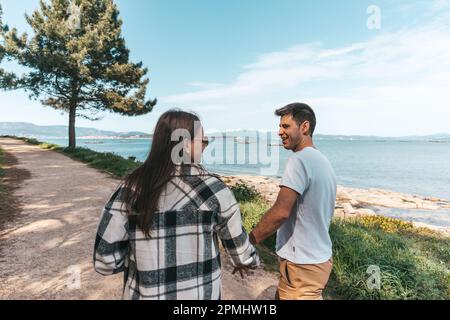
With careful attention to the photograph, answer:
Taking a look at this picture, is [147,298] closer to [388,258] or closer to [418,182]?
[388,258]

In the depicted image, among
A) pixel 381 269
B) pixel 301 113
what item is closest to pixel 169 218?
pixel 301 113

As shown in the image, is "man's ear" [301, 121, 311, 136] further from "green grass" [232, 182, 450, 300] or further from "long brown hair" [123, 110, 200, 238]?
"green grass" [232, 182, 450, 300]

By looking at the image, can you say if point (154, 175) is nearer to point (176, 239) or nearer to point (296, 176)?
point (176, 239)

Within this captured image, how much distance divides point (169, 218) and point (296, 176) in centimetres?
97

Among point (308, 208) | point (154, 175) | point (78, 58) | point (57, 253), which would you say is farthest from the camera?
point (78, 58)

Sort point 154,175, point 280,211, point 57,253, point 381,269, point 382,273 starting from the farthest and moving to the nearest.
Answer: point 57,253 < point 381,269 < point 382,273 < point 280,211 < point 154,175

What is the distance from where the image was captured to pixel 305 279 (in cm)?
223

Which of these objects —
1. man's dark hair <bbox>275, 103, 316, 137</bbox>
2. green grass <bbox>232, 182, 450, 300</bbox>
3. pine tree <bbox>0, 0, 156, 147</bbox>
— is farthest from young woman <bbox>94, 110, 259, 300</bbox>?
pine tree <bbox>0, 0, 156, 147</bbox>

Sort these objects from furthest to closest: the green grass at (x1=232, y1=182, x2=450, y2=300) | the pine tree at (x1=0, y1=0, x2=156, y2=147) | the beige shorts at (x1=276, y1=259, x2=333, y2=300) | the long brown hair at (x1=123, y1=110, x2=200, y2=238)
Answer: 1. the pine tree at (x1=0, y1=0, x2=156, y2=147)
2. the green grass at (x1=232, y1=182, x2=450, y2=300)
3. the beige shorts at (x1=276, y1=259, x2=333, y2=300)
4. the long brown hair at (x1=123, y1=110, x2=200, y2=238)

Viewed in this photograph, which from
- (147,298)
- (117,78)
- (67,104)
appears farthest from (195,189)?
(67,104)

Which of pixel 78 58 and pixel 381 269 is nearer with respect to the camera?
pixel 381 269

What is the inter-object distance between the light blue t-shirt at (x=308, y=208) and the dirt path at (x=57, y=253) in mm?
1967

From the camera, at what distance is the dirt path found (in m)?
3.77
